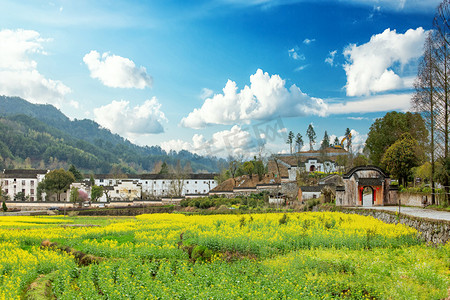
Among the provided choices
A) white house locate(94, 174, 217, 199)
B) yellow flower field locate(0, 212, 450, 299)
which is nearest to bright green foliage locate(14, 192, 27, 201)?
white house locate(94, 174, 217, 199)

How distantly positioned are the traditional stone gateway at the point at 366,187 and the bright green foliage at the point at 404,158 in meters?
2.33

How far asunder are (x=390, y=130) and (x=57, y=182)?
53.3m

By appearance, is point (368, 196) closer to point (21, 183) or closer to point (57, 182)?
point (57, 182)

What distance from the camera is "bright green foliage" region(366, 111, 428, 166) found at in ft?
144

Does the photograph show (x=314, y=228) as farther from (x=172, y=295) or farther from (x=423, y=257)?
(x=172, y=295)

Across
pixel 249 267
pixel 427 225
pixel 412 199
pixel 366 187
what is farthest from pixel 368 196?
pixel 249 267

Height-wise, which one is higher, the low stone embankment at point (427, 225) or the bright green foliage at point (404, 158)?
the bright green foliage at point (404, 158)

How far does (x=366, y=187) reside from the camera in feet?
109

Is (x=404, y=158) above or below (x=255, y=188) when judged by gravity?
above

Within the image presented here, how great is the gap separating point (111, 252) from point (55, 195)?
67255mm

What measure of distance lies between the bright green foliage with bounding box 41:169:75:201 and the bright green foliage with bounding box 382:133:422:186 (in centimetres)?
5454

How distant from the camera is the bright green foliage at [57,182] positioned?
6812 cm

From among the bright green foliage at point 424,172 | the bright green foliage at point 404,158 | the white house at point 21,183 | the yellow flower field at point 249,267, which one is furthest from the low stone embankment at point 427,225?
the white house at point 21,183

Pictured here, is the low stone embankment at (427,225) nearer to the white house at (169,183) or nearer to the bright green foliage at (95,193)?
the bright green foliage at (95,193)
